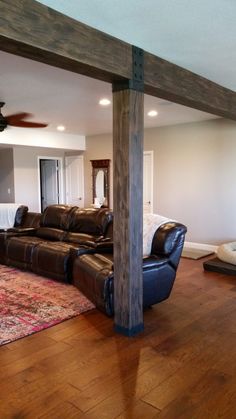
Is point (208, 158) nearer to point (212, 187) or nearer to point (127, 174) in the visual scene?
point (212, 187)

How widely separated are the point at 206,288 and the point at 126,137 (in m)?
2.55

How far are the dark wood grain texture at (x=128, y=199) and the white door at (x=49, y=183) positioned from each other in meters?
6.55

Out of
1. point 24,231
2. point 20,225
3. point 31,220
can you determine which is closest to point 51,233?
point 24,231

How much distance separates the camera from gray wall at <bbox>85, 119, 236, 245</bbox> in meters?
6.24

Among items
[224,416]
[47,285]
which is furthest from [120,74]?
[47,285]

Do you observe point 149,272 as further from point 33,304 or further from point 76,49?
point 76,49

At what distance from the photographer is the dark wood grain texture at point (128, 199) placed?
9.41 ft

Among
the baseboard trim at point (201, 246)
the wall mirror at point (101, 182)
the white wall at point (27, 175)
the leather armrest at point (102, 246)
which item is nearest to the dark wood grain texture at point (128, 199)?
the leather armrest at point (102, 246)

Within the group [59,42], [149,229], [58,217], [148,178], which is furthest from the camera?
[148,178]

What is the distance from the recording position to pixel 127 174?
114 inches

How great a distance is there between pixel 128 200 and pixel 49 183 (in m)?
6.89

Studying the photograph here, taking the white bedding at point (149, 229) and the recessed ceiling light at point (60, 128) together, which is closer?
the white bedding at point (149, 229)

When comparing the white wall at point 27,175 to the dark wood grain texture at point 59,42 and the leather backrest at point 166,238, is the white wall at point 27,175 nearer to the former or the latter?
the leather backrest at point 166,238

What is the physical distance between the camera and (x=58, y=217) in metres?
5.63
